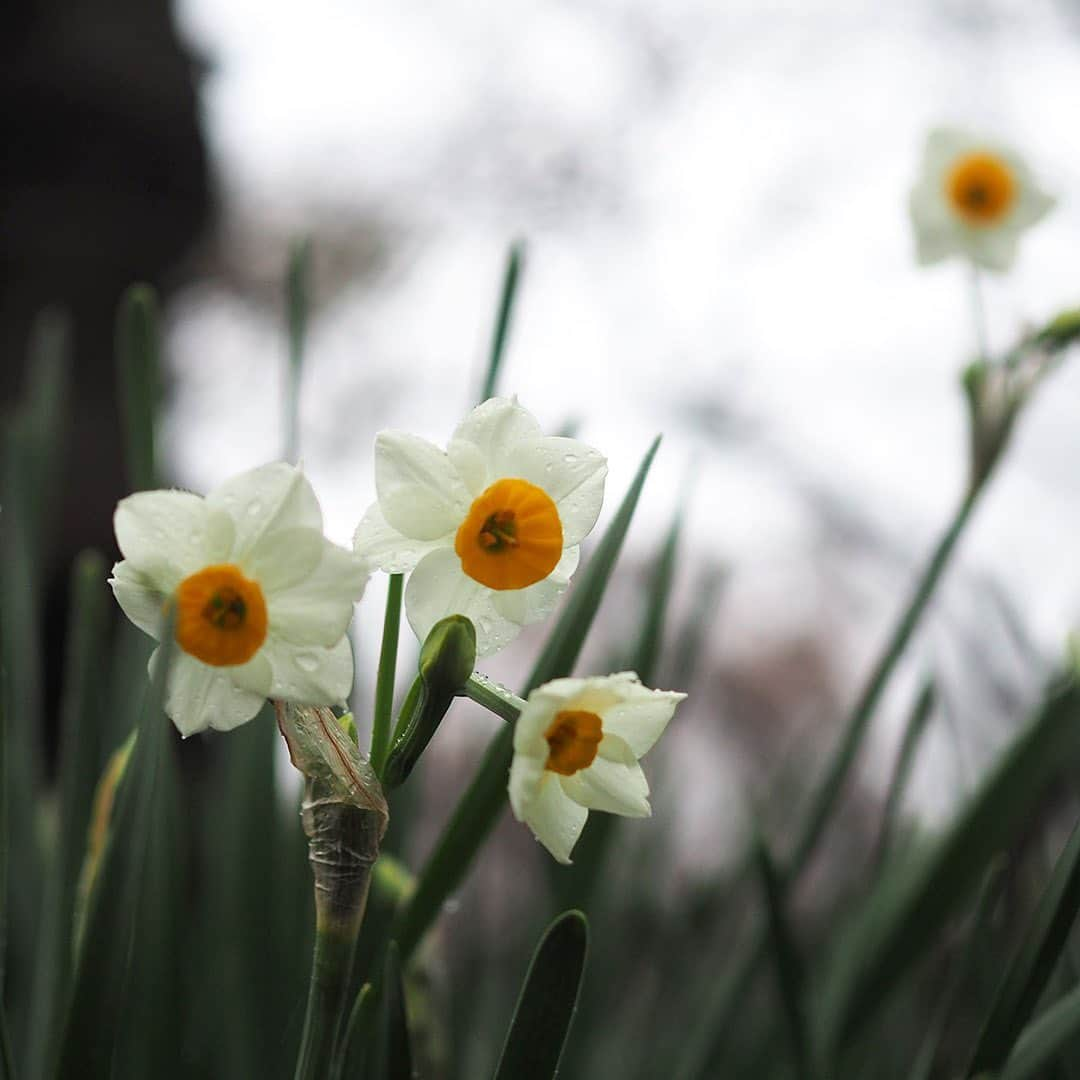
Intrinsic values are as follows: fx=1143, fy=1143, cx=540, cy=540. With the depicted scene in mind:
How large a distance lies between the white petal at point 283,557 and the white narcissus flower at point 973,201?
2.71 ft

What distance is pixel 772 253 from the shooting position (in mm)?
3688

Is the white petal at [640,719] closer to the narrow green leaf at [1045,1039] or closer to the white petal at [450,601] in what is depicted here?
the white petal at [450,601]

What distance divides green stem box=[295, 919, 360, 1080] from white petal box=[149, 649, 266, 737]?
7cm

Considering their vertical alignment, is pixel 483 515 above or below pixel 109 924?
above

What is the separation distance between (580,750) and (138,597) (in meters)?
0.13

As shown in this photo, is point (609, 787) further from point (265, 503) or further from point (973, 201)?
point (973, 201)

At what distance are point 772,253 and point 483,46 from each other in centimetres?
127

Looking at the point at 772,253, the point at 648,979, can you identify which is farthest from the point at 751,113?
the point at 648,979

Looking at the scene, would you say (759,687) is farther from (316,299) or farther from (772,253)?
(316,299)

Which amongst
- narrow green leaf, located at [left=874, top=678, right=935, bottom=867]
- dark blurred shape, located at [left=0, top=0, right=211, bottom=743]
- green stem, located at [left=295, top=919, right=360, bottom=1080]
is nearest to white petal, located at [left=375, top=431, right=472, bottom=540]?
green stem, located at [left=295, top=919, right=360, bottom=1080]

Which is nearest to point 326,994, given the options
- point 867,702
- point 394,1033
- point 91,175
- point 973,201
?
point 394,1033

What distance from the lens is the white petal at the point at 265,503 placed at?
0.31 metres

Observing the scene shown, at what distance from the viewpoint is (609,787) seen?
0.33m

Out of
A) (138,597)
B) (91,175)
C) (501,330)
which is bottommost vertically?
(138,597)
